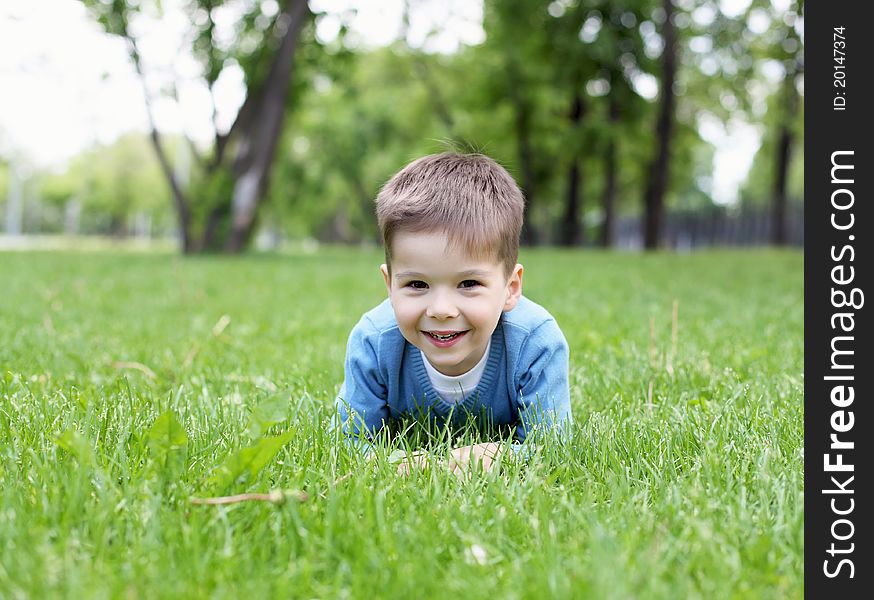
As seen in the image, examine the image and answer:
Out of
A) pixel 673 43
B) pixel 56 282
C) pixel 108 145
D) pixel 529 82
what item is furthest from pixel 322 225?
pixel 56 282

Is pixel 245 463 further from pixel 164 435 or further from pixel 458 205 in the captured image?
pixel 458 205

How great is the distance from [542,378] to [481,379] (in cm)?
22

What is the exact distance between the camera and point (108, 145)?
192 feet

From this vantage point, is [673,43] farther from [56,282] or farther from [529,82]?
[56,282]

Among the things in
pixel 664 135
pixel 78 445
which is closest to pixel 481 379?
pixel 78 445

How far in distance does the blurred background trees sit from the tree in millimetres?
36

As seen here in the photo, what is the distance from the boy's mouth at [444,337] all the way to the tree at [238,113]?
15742 millimetres

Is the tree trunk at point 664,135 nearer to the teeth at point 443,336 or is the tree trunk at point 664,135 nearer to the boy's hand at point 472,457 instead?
the teeth at point 443,336

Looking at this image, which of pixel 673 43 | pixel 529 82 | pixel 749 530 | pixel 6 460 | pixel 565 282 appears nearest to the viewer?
pixel 749 530

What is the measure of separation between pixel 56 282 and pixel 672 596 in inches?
342

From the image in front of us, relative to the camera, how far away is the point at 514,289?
2.76m

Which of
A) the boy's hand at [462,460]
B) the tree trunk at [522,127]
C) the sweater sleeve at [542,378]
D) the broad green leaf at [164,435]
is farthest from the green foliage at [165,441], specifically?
the tree trunk at [522,127]

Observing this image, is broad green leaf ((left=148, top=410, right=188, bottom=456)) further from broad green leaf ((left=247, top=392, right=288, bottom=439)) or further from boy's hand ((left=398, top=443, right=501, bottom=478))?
boy's hand ((left=398, top=443, right=501, bottom=478))

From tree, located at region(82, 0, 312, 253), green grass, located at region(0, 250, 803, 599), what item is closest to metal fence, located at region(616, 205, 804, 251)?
tree, located at region(82, 0, 312, 253)
